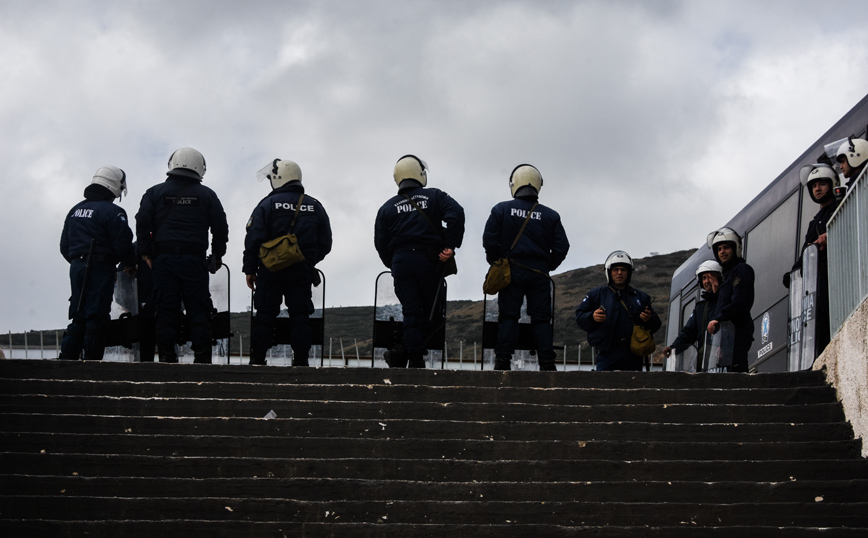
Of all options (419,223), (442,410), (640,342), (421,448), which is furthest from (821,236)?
(421,448)

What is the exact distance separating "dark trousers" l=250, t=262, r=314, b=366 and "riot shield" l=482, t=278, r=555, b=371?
1762mm

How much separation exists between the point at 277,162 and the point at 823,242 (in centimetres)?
512

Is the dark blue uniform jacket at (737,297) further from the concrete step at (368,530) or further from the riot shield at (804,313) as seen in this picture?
the concrete step at (368,530)

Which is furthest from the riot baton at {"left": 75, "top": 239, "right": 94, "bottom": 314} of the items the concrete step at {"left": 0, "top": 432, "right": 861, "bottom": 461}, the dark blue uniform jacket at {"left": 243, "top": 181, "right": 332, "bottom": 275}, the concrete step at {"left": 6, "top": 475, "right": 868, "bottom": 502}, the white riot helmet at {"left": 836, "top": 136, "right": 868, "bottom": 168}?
the white riot helmet at {"left": 836, "top": 136, "right": 868, "bottom": 168}

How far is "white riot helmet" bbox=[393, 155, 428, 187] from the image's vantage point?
1073cm

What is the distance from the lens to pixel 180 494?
6.87 m

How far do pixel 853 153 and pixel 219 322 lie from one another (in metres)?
6.32

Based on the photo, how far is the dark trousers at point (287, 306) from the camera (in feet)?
34.3

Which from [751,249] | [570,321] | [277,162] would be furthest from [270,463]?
[570,321]

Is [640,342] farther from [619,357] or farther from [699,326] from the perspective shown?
[699,326]

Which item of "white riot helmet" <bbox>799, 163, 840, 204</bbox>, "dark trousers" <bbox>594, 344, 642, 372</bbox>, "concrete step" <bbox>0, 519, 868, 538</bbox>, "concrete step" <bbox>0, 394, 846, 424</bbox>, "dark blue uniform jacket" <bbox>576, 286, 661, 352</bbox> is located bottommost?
"concrete step" <bbox>0, 519, 868, 538</bbox>

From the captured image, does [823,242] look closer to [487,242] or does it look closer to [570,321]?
[487,242]

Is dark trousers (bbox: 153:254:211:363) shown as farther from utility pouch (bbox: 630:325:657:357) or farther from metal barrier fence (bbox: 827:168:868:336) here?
metal barrier fence (bbox: 827:168:868:336)

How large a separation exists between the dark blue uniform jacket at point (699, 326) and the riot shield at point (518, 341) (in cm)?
128
